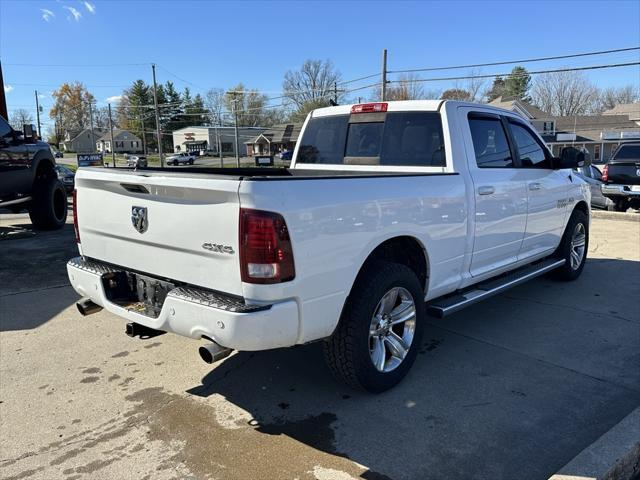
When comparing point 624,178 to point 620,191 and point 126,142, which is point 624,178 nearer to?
point 620,191

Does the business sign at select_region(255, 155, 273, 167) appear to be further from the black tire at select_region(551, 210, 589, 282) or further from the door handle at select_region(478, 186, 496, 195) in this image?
the door handle at select_region(478, 186, 496, 195)

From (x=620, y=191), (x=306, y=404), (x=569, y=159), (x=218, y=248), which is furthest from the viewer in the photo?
(x=620, y=191)

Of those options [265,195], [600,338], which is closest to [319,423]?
[265,195]

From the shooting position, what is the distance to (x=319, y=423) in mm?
3166

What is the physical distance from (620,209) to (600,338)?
10627 millimetres

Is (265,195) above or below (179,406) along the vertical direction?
above

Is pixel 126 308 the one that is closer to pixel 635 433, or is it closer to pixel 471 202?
pixel 471 202

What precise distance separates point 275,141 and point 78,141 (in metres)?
53.9

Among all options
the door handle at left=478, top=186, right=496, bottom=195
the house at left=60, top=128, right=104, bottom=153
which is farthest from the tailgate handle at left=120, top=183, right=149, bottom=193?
the house at left=60, top=128, right=104, bottom=153

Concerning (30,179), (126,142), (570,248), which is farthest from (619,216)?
(126,142)

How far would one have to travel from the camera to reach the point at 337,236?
2900mm

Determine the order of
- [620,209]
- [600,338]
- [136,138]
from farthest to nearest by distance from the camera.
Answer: [136,138]
[620,209]
[600,338]

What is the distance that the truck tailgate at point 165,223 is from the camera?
2.70 metres

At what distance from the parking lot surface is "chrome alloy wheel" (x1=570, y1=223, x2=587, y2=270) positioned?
3.71ft
